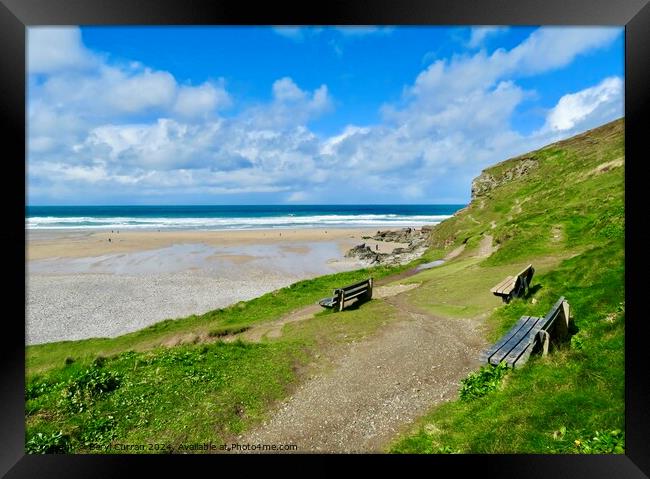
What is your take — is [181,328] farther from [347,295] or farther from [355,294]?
[355,294]

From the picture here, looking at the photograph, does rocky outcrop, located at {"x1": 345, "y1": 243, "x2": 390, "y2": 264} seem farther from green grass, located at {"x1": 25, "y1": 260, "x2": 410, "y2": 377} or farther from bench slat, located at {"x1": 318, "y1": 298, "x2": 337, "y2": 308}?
bench slat, located at {"x1": 318, "y1": 298, "x2": 337, "y2": 308}

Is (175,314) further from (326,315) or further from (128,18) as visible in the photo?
(128,18)

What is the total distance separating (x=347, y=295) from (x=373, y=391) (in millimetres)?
5876

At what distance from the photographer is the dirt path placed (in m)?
4.94

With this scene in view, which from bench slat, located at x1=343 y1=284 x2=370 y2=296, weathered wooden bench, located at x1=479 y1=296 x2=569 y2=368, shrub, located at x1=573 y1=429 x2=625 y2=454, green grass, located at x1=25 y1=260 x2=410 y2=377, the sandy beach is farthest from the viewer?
the sandy beach

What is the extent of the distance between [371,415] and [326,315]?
5965 millimetres

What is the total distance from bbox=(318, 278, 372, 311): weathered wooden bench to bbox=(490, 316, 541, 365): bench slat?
632 cm

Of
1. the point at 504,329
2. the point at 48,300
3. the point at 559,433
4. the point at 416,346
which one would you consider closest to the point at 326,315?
the point at 416,346

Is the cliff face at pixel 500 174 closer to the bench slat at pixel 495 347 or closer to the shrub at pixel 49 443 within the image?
the bench slat at pixel 495 347

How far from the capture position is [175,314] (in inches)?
605

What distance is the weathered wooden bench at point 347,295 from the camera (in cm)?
1160

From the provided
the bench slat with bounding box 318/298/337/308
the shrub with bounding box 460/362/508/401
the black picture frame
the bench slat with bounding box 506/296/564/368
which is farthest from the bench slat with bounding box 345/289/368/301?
the black picture frame

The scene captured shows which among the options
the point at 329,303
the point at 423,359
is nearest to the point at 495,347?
the point at 423,359

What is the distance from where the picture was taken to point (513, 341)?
17.6 ft
